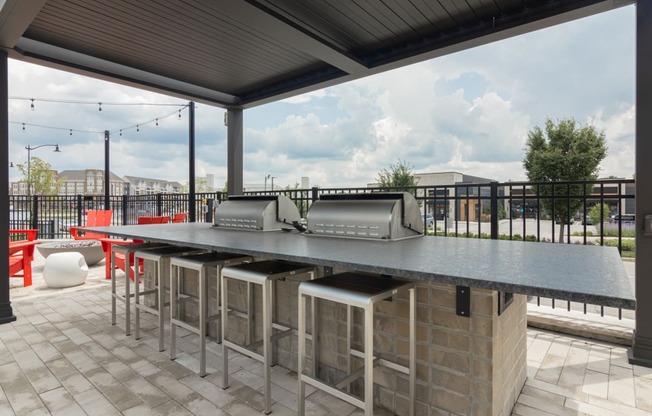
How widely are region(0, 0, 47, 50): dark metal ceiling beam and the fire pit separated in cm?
366

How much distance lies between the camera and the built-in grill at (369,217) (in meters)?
2.26

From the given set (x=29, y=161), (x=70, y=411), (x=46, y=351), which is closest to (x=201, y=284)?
(x=70, y=411)

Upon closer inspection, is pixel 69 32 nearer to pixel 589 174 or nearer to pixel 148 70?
pixel 148 70

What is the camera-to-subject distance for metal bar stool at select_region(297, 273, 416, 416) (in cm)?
147

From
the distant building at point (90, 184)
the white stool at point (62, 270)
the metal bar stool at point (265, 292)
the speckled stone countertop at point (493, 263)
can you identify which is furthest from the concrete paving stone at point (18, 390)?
the distant building at point (90, 184)

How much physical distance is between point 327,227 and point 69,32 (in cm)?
295

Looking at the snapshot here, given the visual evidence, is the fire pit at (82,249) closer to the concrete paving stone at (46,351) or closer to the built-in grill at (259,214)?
the concrete paving stone at (46,351)

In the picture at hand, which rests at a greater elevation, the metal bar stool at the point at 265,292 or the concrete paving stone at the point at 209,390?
the metal bar stool at the point at 265,292

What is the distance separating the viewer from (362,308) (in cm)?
166

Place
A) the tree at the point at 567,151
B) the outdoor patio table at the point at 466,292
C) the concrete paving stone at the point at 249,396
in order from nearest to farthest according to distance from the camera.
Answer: the outdoor patio table at the point at 466,292 → the concrete paving stone at the point at 249,396 → the tree at the point at 567,151

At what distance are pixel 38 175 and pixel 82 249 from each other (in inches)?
499

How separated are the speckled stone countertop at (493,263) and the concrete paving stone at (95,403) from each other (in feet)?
3.36

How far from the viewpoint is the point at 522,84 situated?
18828 millimetres

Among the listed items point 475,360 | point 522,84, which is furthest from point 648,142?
point 522,84
